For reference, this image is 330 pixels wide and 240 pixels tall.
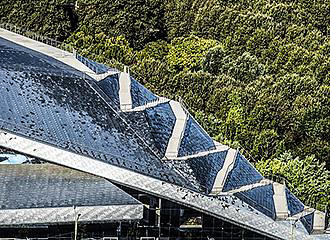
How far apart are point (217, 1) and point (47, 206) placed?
36.8 meters

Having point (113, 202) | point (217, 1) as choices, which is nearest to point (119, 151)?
point (113, 202)

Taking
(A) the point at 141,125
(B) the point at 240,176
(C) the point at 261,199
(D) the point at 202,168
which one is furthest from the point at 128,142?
(C) the point at 261,199

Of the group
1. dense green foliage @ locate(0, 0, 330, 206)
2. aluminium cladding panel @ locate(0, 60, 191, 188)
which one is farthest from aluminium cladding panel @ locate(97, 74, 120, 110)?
dense green foliage @ locate(0, 0, 330, 206)

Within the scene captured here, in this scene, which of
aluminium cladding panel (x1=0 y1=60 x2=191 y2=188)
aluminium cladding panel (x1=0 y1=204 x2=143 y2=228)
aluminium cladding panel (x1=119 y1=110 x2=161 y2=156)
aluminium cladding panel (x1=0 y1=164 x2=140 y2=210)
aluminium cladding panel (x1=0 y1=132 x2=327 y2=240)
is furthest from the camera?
aluminium cladding panel (x1=119 y1=110 x2=161 y2=156)

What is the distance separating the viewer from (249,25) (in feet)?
163

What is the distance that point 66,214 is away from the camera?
20.7 m

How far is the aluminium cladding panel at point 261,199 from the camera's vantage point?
22016 millimetres

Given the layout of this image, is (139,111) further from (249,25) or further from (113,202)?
(249,25)

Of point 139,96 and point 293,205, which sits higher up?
point 139,96

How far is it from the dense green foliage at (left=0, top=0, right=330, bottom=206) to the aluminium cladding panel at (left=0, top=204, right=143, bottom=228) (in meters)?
10.1

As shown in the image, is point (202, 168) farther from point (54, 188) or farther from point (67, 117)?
point (54, 188)

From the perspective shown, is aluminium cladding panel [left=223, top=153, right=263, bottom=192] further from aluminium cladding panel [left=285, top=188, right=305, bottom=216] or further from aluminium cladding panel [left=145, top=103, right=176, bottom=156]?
aluminium cladding panel [left=145, top=103, right=176, bottom=156]

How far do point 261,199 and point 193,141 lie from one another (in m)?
3.12

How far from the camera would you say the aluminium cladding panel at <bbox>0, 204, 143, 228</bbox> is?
20.3 meters
